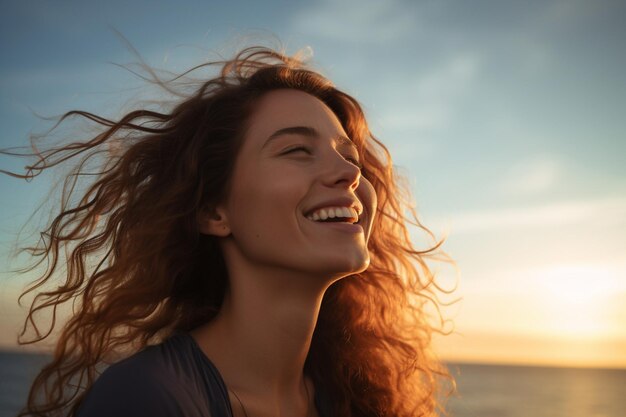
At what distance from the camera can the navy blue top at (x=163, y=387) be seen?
2121 millimetres

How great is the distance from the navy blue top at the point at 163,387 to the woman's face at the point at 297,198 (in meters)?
0.59

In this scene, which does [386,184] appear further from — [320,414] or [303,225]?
[320,414]

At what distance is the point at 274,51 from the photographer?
152 inches

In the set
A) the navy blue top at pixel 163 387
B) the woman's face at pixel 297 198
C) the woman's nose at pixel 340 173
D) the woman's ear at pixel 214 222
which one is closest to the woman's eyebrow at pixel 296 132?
the woman's face at pixel 297 198

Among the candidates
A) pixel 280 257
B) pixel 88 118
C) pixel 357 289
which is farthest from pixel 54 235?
pixel 357 289

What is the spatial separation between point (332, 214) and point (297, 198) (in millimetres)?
196

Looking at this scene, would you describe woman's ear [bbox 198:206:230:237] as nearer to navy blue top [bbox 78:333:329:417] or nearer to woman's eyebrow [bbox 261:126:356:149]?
woman's eyebrow [bbox 261:126:356:149]

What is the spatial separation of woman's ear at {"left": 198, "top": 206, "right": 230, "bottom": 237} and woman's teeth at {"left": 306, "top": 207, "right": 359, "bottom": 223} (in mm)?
548

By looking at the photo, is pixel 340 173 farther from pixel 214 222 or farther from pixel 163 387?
pixel 163 387

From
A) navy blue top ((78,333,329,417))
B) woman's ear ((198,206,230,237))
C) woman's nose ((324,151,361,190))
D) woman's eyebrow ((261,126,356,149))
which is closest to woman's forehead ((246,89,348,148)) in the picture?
woman's eyebrow ((261,126,356,149))

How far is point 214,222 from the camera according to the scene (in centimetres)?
316

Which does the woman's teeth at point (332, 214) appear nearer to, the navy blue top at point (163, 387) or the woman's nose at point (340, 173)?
the woman's nose at point (340, 173)

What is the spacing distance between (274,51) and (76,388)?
243 cm

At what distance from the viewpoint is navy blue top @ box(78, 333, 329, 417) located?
2.12m
